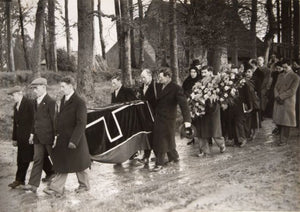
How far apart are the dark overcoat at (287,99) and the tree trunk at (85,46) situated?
5419 millimetres

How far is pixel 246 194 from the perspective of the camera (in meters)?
5.41

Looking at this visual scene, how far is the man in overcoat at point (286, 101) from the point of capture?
8.68m

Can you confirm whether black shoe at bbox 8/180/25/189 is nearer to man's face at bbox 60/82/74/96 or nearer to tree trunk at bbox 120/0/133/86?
man's face at bbox 60/82/74/96

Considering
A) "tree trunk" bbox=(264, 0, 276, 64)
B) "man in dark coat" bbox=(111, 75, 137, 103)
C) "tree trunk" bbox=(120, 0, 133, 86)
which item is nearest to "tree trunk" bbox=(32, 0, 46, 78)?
"tree trunk" bbox=(120, 0, 133, 86)

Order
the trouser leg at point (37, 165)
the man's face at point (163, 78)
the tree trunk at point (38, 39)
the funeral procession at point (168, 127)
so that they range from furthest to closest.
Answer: the tree trunk at point (38, 39)
the man's face at point (163, 78)
the trouser leg at point (37, 165)
the funeral procession at point (168, 127)

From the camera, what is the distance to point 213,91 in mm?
8500

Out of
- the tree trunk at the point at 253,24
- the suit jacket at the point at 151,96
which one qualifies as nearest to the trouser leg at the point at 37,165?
the suit jacket at the point at 151,96

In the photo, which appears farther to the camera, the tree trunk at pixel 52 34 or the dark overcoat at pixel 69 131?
the tree trunk at pixel 52 34

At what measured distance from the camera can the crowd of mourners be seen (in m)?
5.81

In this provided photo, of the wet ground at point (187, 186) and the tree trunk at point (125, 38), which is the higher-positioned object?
the tree trunk at point (125, 38)

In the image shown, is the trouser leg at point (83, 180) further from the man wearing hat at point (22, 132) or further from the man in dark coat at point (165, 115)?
the man in dark coat at point (165, 115)

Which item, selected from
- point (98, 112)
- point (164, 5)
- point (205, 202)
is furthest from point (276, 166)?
point (164, 5)

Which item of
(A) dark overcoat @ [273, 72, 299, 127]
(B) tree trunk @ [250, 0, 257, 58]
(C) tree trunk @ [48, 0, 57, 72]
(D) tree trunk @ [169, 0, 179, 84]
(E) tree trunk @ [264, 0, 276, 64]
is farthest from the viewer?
(C) tree trunk @ [48, 0, 57, 72]

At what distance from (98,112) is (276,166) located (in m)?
3.13
